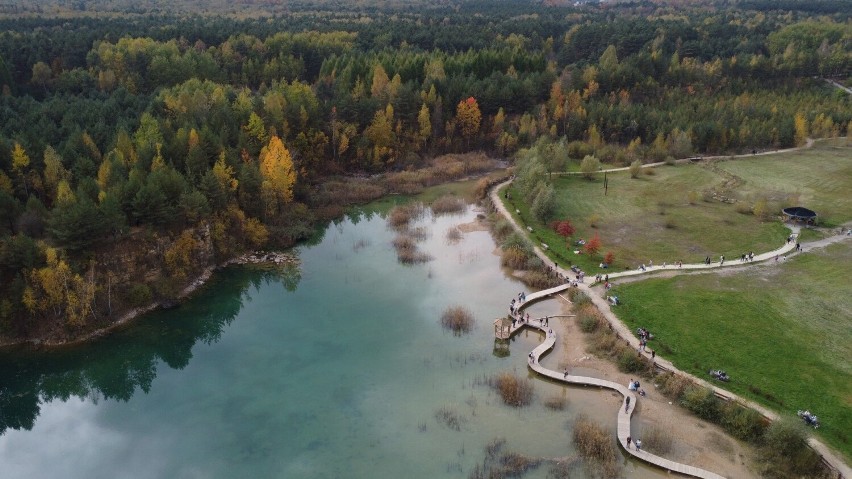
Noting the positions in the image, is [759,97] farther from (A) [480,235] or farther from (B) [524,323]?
(B) [524,323]

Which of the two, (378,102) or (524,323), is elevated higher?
(378,102)

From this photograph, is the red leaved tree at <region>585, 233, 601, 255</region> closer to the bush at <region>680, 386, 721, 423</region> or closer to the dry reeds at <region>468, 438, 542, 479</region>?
the bush at <region>680, 386, 721, 423</region>

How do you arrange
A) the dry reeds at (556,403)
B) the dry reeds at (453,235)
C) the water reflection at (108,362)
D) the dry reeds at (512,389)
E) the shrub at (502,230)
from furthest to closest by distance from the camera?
1. the dry reeds at (453,235)
2. the shrub at (502,230)
3. the water reflection at (108,362)
4. the dry reeds at (512,389)
5. the dry reeds at (556,403)

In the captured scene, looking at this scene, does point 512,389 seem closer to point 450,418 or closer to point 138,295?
point 450,418

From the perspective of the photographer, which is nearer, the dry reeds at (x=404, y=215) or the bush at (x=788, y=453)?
the bush at (x=788, y=453)

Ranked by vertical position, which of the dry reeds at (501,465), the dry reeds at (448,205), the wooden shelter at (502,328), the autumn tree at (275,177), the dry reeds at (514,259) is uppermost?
the autumn tree at (275,177)

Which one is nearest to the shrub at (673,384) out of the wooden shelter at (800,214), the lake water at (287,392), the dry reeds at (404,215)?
the lake water at (287,392)

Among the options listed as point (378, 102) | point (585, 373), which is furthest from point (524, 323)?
point (378, 102)

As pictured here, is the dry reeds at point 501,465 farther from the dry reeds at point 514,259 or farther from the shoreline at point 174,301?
the shoreline at point 174,301
